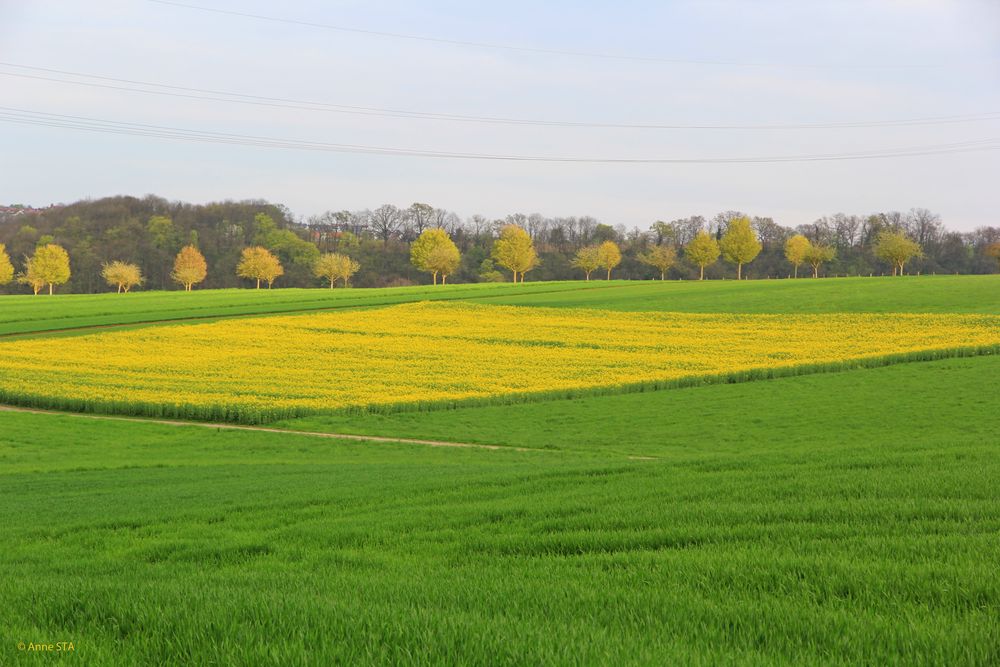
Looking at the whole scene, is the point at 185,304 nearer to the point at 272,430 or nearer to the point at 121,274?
the point at 272,430

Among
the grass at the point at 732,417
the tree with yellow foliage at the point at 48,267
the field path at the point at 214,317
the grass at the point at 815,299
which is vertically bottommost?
the grass at the point at 732,417

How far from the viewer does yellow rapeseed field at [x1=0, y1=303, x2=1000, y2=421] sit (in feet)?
112

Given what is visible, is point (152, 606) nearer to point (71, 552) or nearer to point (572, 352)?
point (71, 552)

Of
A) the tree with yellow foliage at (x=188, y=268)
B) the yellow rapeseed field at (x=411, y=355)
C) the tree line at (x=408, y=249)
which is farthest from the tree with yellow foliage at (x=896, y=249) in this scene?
the tree with yellow foliage at (x=188, y=268)

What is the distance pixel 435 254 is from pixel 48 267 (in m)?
54.5

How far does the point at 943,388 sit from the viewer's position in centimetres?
3189

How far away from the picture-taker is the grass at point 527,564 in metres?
4.49

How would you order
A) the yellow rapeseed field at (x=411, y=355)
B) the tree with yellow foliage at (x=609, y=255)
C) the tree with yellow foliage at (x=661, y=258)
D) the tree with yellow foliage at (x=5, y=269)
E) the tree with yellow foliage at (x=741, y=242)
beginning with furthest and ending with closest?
the tree with yellow foliage at (x=609, y=255)
the tree with yellow foliage at (x=661, y=258)
the tree with yellow foliage at (x=741, y=242)
the tree with yellow foliage at (x=5, y=269)
the yellow rapeseed field at (x=411, y=355)

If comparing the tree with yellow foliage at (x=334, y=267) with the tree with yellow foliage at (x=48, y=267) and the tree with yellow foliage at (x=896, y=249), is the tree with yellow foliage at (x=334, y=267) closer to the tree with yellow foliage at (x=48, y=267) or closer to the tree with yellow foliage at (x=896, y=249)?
the tree with yellow foliage at (x=48, y=267)

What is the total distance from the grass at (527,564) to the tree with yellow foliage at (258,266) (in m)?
118

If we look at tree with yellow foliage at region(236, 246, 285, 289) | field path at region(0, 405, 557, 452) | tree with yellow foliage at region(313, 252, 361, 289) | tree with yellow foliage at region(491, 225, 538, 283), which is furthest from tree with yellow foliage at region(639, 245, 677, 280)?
field path at region(0, 405, 557, 452)

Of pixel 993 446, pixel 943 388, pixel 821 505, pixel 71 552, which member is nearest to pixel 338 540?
pixel 71 552

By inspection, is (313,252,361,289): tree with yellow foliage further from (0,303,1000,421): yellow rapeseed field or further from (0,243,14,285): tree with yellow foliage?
(0,303,1000,421): yellow rapeseed field

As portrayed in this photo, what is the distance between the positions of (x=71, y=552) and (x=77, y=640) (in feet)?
16.8
